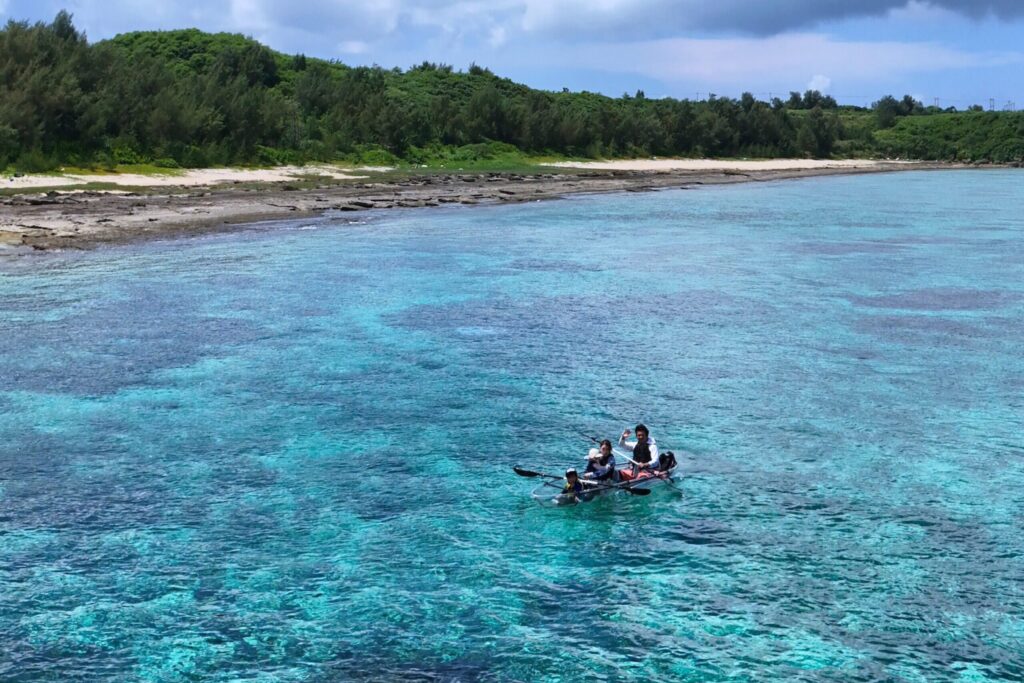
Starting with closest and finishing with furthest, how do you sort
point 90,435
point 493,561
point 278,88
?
Answer: point 493,561, point 90,435, point 278,88

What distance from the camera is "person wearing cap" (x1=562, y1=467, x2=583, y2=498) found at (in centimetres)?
1941

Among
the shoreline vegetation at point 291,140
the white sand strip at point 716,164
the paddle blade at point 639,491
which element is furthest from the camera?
the white sand strip at point 716,164

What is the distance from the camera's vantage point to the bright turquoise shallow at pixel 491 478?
14672 mm

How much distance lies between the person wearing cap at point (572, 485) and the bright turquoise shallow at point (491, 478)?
380 mm

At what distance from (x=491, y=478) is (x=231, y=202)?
48779 millimetres

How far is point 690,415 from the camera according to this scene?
998 inches

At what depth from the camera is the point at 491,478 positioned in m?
21.3

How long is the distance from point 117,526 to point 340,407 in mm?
8214

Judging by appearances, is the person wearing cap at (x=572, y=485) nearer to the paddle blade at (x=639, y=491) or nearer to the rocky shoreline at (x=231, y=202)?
the paddle blade at (x=639, y=491)

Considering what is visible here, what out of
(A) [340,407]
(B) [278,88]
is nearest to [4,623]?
(A) [340,407]

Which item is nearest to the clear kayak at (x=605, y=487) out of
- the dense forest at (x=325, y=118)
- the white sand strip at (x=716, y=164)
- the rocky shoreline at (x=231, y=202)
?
the rocky shoreline at (x=231, y=202)

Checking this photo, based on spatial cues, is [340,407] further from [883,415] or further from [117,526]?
[883,415]

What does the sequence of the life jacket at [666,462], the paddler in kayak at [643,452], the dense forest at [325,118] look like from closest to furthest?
the paddler in kayak at [643,452], the life jacket at [666,462], the dense forest at [325,118]

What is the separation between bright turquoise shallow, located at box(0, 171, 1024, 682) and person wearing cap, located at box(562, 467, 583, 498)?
1.25 ft
